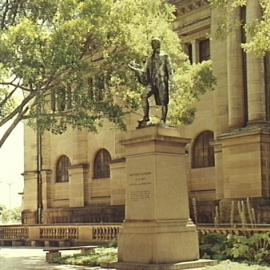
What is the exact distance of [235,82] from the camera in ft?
95.8

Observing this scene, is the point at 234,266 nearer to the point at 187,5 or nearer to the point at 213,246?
the point at 213,246

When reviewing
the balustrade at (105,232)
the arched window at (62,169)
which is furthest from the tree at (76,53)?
the arched window at (62,169)

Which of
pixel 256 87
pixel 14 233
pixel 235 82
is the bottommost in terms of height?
pixel 14 233

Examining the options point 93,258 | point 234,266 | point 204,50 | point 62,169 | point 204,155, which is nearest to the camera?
point 234,266

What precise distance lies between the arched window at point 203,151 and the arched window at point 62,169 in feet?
40.2

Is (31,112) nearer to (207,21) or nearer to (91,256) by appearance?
(91,256)

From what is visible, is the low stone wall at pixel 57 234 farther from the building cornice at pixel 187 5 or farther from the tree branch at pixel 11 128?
the building cornice at pixel 187 5

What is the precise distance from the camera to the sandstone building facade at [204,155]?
27422mm

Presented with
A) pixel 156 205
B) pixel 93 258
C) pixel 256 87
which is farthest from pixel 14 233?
pixel 156 205

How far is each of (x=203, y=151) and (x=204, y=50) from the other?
4.91m

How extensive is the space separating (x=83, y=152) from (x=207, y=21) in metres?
13.1

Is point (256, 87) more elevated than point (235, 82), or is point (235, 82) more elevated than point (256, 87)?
point (235, 82)

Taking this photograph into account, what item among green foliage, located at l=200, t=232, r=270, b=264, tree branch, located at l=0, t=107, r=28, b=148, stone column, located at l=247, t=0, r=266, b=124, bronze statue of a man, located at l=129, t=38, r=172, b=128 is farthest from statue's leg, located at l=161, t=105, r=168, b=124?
stone column, located at l=247, t=0, r=266, b=124

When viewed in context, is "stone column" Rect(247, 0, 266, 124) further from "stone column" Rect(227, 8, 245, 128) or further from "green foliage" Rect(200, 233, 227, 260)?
"green foliage" Rect(200, 233, 227, 260)
